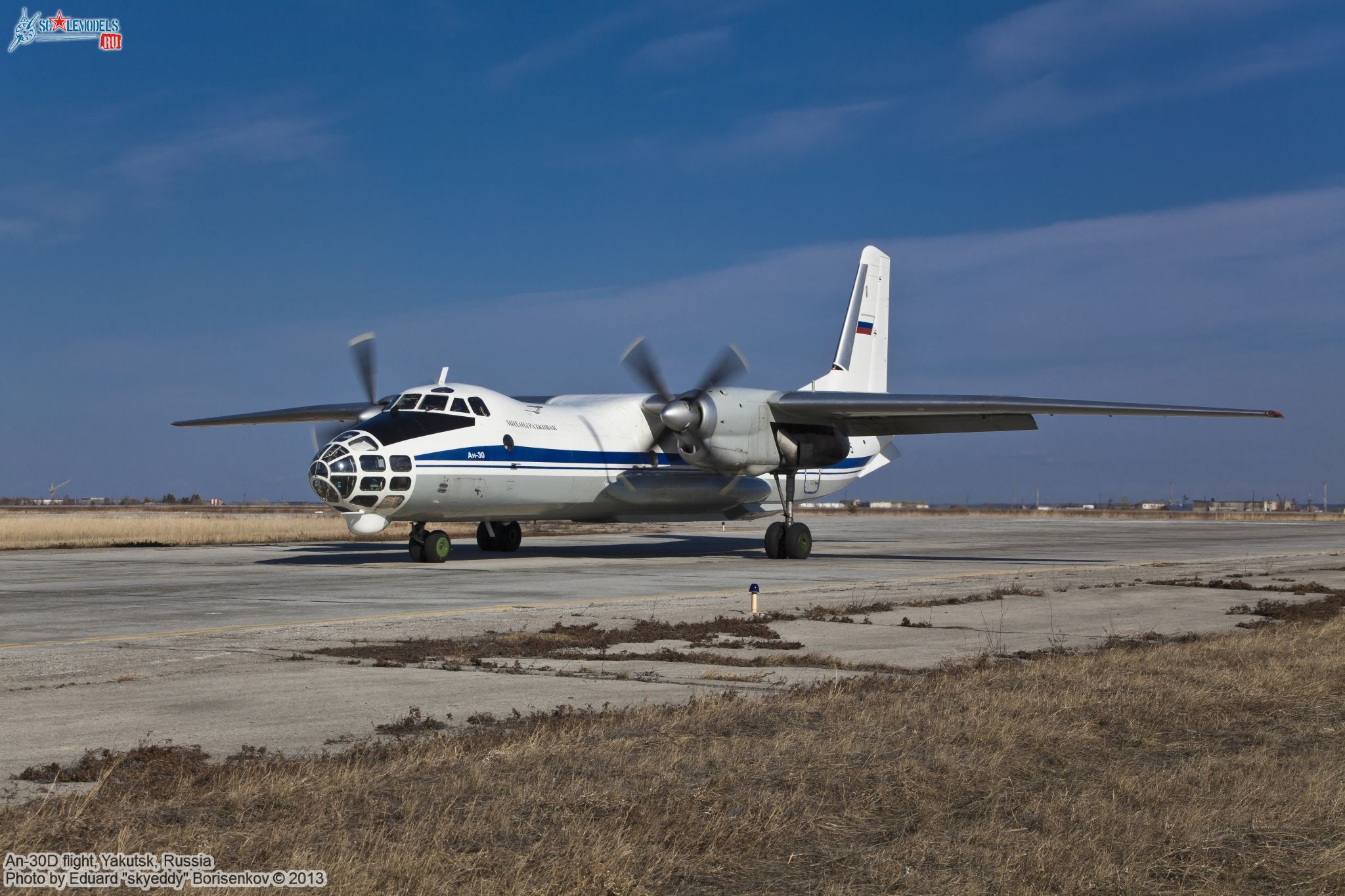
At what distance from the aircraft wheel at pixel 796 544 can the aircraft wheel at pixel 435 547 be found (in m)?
8.33

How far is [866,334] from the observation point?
35.0m

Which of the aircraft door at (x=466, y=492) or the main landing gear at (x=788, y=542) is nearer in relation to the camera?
the aircraft door at (x=466, y=492)

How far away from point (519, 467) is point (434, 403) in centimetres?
226

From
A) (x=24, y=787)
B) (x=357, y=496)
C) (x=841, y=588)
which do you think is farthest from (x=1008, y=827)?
(x=357, y=496)

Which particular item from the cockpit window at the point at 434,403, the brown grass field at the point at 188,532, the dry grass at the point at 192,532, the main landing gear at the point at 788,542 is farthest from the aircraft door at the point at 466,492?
the dry grass at the point at 192,532

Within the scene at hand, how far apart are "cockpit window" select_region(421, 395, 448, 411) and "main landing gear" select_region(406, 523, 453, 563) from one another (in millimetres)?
2492

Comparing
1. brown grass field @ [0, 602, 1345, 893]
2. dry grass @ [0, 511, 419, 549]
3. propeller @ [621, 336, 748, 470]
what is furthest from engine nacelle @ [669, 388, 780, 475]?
brown grass field @ [0, 602, 1345, 893]

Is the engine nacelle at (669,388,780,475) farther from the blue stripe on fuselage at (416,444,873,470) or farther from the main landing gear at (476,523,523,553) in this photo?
the main landing gear at (476,523,523,553)

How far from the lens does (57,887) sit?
4461 mm

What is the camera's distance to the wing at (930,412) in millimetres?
25328

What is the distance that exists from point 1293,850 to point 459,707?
5.52 meters

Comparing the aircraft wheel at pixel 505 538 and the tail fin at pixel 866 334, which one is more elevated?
the tail fin at pixel 866 334

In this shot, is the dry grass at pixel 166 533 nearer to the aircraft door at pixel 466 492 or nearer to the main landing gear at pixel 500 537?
the main landing gear at pixel 500 537

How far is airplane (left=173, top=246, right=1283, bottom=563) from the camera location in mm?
23188
